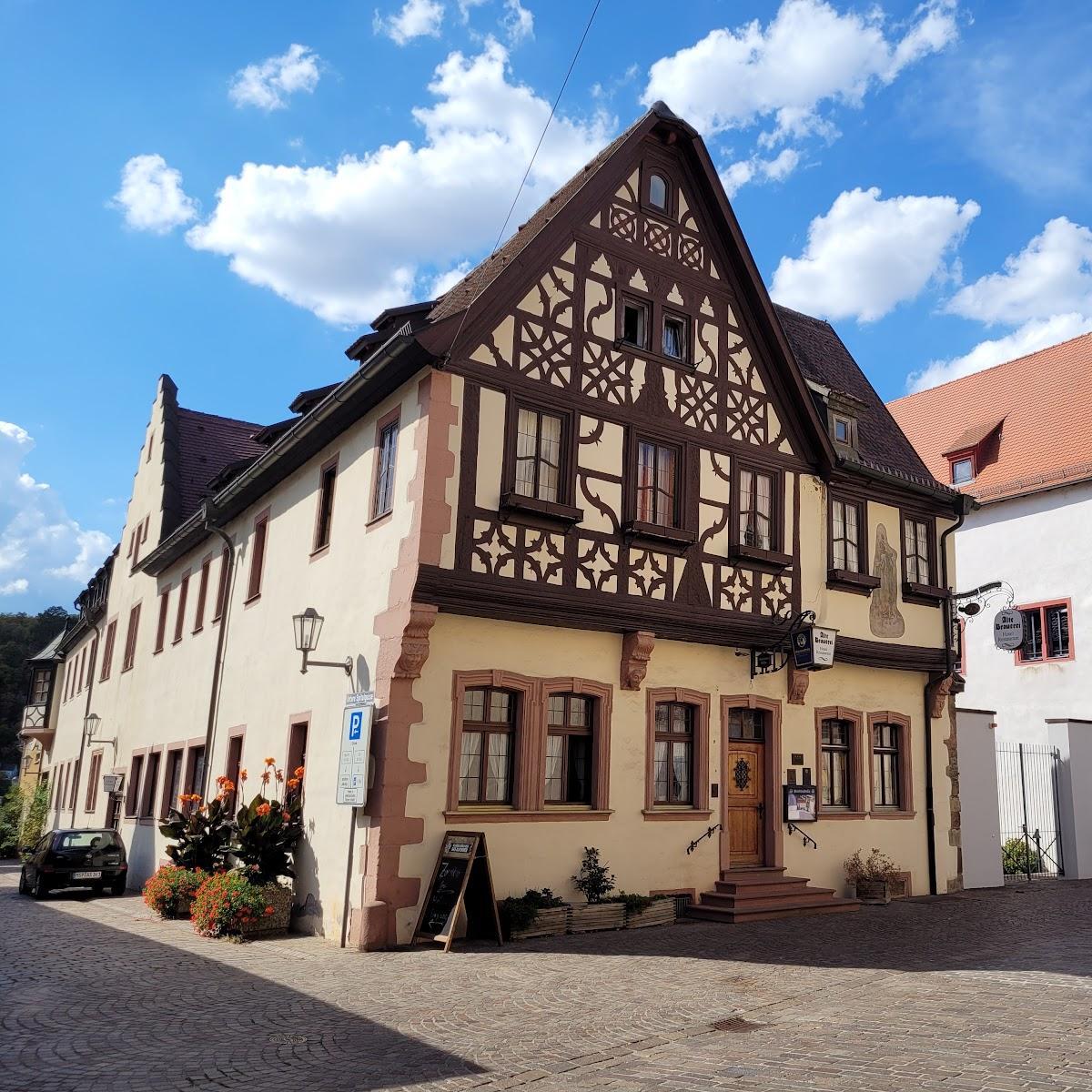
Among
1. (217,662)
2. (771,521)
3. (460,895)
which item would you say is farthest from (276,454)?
(460,895)

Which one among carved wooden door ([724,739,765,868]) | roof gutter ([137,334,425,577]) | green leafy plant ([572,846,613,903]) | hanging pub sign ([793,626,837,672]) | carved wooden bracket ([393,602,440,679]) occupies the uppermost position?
roof gutter ([137,334,425,577])

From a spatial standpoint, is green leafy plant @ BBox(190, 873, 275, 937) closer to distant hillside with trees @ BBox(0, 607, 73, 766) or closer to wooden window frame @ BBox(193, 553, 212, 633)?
wooden window frame @ BBox(193, 553, 212, 633)

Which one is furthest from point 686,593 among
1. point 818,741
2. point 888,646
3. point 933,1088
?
point 933,1088

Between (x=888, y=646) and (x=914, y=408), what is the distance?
18358mm

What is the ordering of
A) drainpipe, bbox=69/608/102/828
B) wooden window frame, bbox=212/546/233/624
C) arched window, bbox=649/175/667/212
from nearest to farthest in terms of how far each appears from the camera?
arched window, bbox=649/175/667/212 → wooden window frame, bbox=212/546/233/624 → drainpipe, bbox=69/608/102/828

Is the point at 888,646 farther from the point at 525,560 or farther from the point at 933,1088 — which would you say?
the point at 933,1088

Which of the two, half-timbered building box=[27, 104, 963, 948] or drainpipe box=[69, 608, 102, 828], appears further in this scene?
drainpipe box=[69, 608, 102, 828]

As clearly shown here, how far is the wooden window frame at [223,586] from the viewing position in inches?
818

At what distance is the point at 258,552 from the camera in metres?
19.4

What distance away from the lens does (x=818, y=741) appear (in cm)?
1703

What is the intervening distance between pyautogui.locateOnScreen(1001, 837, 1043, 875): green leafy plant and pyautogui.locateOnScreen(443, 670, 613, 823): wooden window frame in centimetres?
1175

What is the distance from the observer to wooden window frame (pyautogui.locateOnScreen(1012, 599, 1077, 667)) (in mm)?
25797

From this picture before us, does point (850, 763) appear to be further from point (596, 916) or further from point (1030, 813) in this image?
point (1030, 813)

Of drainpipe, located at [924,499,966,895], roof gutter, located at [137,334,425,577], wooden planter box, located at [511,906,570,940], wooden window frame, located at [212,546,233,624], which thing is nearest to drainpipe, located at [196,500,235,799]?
wooden window frame, located at [212,546,233,624]
